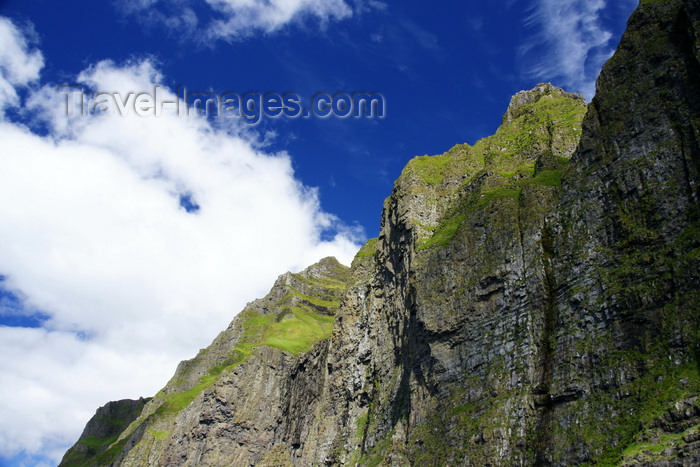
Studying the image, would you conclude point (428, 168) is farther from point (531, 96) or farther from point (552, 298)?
point (552, 298)

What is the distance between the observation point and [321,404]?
95500 mm

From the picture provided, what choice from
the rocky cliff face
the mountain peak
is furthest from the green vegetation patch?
the mountain peak

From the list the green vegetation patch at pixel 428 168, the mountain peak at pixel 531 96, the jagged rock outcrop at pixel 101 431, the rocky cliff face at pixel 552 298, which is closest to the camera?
the rocky cliff face at pixel 552 298

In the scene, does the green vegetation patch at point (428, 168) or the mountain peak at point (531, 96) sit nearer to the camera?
the green vegetation patch at point (428, 168)

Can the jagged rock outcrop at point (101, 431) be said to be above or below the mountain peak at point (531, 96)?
below

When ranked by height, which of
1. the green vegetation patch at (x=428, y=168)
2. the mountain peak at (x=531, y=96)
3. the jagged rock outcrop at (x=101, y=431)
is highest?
the mountain peak at (x=531, y=96)

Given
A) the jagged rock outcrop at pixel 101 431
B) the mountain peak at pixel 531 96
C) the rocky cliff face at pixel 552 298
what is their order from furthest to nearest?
1. the jagged rock outcrop at pixel 101 431
2. the mountain peak at pixel 531 96
3. the rocky cliff face at pixel 552 298

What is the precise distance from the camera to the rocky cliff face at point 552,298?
132 ft

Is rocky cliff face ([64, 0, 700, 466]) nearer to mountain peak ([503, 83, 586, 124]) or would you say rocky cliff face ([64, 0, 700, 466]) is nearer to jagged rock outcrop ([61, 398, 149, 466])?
mountain peak ([503, 83, 586, 124])

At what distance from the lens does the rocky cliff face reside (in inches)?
1587

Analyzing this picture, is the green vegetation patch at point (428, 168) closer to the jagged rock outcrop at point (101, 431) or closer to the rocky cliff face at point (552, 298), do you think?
the rocky cliff face at point (552, 298)

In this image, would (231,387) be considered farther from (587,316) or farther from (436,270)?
(587,316)

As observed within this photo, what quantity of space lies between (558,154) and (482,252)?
27.8m

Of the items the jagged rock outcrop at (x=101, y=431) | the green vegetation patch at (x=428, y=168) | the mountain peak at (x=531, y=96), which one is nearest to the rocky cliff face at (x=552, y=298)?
the green vegetation patch at (x=428, y=168)
